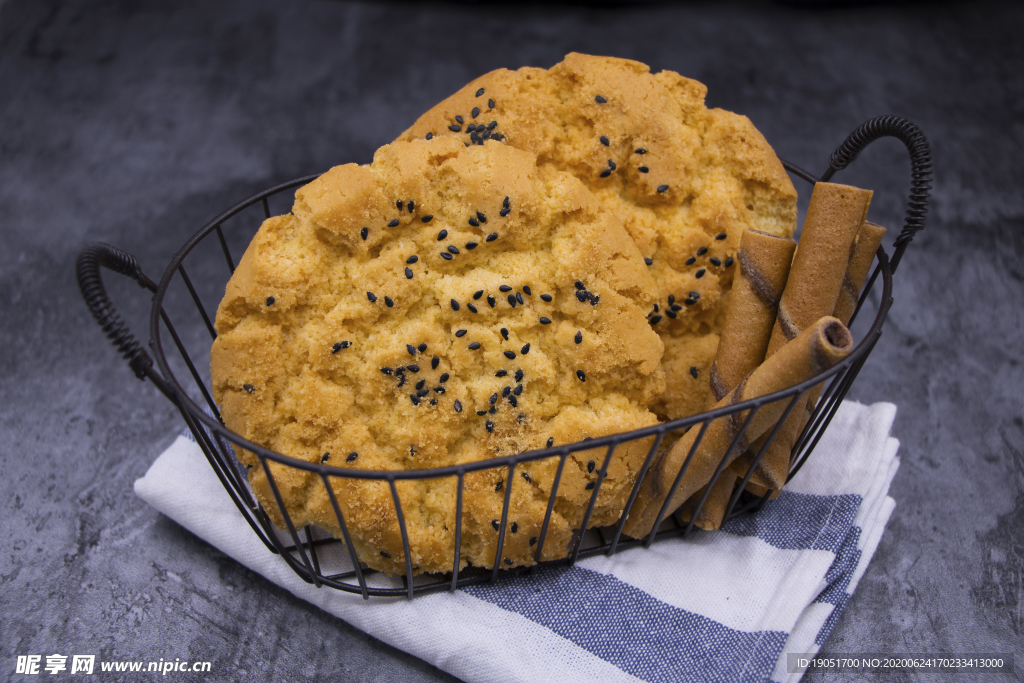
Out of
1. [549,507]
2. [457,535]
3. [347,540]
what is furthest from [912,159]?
[347,540]

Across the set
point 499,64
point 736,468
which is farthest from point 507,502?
point 499,64

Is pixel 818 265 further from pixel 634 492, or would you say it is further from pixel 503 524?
pixel 503 524

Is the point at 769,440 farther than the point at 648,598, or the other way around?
the point at 648,598

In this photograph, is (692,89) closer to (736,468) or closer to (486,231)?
(486,231)

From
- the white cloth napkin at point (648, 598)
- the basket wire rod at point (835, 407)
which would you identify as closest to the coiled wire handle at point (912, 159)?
the basket wire rod at point (835, 407)

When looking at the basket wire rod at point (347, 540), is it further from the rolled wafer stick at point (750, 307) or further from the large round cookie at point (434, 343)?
the rolled wafer stick at point (750, 307)

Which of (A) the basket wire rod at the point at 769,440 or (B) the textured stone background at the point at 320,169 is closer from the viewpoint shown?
(A) the basket wire rod at the point at 769,440
